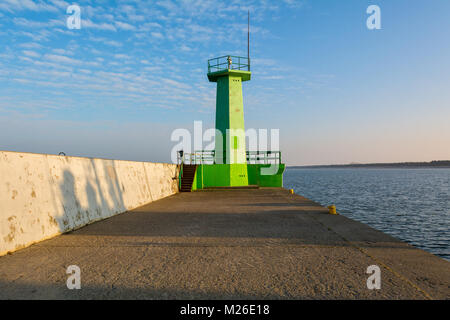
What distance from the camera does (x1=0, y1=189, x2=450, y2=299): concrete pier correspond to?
3760 millimetres

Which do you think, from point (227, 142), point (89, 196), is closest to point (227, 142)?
point (227, 142)

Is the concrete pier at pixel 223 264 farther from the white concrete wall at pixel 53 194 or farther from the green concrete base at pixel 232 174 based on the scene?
the green concrete base at pixel 232 174

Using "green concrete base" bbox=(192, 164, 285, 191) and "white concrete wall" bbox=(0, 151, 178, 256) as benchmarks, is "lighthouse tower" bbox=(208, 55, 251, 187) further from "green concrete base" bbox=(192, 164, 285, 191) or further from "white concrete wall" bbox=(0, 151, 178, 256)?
"white concrete wall" bbox=(0, 151, 178, 256)

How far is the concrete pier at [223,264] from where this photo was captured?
376 centimetres

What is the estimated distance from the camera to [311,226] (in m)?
8.23

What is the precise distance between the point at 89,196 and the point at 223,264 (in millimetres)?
5956

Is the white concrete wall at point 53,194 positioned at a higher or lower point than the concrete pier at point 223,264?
higher

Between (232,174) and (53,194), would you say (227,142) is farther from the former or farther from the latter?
(53,194)

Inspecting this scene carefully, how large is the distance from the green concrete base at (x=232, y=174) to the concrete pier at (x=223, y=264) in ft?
52.4

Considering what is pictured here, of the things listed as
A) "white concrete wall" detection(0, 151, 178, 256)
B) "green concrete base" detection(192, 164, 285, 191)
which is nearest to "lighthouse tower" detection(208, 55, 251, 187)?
"green concrete base" detection(192, 164, 285, 191)

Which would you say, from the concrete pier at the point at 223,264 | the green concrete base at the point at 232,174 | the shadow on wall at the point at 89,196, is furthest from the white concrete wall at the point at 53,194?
the green concrete base at the point at 232,174

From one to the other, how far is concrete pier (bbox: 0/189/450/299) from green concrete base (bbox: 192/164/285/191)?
16.0 metres

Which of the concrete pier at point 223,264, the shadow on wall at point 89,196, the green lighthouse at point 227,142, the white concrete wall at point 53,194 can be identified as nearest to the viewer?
the concrete pier at point 223,264
